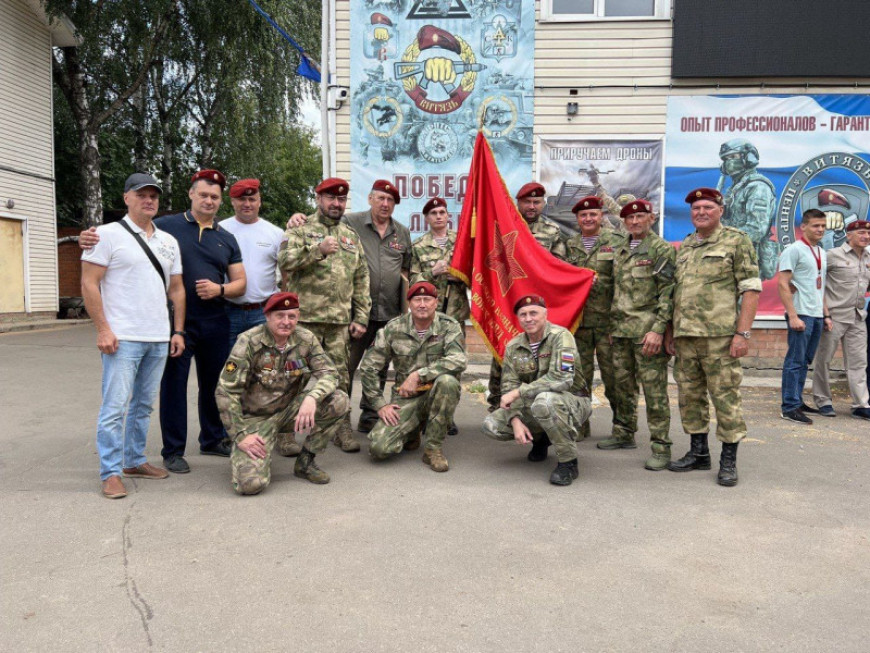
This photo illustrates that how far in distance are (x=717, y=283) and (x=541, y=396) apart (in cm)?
146

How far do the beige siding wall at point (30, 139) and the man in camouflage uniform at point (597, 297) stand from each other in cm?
1456

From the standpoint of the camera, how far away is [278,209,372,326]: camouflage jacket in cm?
500

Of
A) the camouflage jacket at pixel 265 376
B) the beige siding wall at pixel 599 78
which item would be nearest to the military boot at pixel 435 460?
the camouflage jacket at pixel 265 376

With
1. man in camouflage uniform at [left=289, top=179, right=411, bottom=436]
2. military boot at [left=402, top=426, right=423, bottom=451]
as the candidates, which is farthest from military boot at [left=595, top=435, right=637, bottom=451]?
man in camouflage uniform at [left=289, top=179, right=411, bottom=436]

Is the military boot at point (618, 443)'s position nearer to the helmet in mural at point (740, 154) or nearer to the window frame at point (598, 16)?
the helmet in mural at point (740, 154)

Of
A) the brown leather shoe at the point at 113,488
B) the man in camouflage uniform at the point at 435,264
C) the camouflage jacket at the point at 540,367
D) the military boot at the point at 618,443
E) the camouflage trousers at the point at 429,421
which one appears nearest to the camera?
the brown leather shoe at the point at 113,488

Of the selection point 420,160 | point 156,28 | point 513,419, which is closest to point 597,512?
point 513,419

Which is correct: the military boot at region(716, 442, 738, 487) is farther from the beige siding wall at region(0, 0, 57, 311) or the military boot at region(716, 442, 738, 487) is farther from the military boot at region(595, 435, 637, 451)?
the beige siding wall at region(0, 0, 57, 311)

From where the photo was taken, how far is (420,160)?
30.0ft

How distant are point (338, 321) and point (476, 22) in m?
5.84

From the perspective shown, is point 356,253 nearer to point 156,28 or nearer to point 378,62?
point 378,62

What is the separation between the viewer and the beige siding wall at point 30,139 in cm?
1493

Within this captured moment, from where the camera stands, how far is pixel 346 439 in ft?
17.1

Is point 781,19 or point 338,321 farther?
point 781,19
